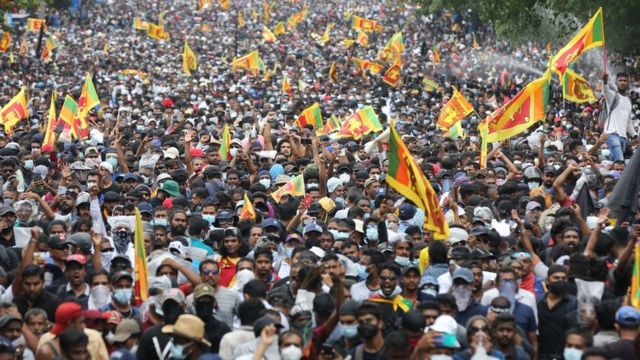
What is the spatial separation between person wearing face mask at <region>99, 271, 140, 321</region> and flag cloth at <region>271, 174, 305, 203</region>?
15.6 ft

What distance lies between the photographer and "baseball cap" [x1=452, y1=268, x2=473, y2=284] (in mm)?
9133

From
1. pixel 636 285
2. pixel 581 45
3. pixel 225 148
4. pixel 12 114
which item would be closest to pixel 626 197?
pixel 636 285

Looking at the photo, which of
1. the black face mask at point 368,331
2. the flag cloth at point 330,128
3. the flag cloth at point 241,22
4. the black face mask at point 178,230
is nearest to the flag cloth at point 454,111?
the flag cloth at point 330,128

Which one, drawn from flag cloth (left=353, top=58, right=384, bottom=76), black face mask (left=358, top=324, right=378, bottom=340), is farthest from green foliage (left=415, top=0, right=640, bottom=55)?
black face mask (left=358, top=324, right=378, bottom=340)

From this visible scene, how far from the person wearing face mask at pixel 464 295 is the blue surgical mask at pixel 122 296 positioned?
2088 millimetres

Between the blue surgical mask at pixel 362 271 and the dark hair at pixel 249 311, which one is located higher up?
the dark hair at pixel 249 311

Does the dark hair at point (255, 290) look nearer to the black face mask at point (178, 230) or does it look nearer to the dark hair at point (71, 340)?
the dark hair at point (71, 340)

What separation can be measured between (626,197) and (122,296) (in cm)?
516

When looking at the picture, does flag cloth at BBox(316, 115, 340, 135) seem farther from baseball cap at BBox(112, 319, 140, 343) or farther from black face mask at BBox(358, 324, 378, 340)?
black face mask at BBox(358, 324, 378, 340)

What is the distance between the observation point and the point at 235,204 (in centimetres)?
1328

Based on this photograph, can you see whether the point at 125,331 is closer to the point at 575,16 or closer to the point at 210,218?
the point at 210,218

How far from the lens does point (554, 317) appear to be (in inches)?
359

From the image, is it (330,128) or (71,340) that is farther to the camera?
(330,128)

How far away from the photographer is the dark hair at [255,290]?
8.93 metres
